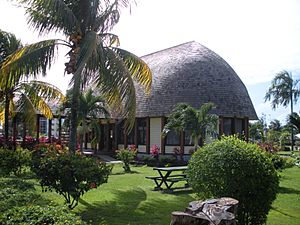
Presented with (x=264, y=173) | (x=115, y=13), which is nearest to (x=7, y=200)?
(x=264, y=173)

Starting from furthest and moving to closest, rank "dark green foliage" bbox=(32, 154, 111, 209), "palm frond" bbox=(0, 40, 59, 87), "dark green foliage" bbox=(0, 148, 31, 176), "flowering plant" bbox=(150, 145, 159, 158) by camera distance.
A: "flowering plant" bbox=(150, 145, 159, 158)
"dark green foliage" bbox=(0, 148, 31, 176)
"palm frond" bbox=(0, 40, 59, 87)
"dark green foliage" bbox=(32, 154, 111, 209)

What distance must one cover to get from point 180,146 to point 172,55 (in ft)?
25.5

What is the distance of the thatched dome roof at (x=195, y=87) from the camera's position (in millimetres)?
26438

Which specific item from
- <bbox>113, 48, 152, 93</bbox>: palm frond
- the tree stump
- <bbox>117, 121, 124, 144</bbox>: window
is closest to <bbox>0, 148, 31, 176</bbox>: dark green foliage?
<bbox>113, 48, 152, 93</bbox>: palm frond

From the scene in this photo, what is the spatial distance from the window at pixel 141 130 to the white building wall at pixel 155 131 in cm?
94

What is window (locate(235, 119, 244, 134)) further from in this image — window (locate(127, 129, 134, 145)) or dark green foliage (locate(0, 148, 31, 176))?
dark green foliage (locate(0, 148, 31, 176))

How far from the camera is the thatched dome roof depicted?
26.4 metres

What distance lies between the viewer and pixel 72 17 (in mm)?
12352

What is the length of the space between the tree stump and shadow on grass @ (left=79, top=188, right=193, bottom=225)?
10.6 ft

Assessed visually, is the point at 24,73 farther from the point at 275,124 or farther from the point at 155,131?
the point at 275,124

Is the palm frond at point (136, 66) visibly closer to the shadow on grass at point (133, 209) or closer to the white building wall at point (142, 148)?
the shadow on grass at point (133, 209)

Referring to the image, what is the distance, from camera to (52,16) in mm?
12297

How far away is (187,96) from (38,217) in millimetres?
22327

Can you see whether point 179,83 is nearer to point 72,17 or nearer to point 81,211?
point 72,17
